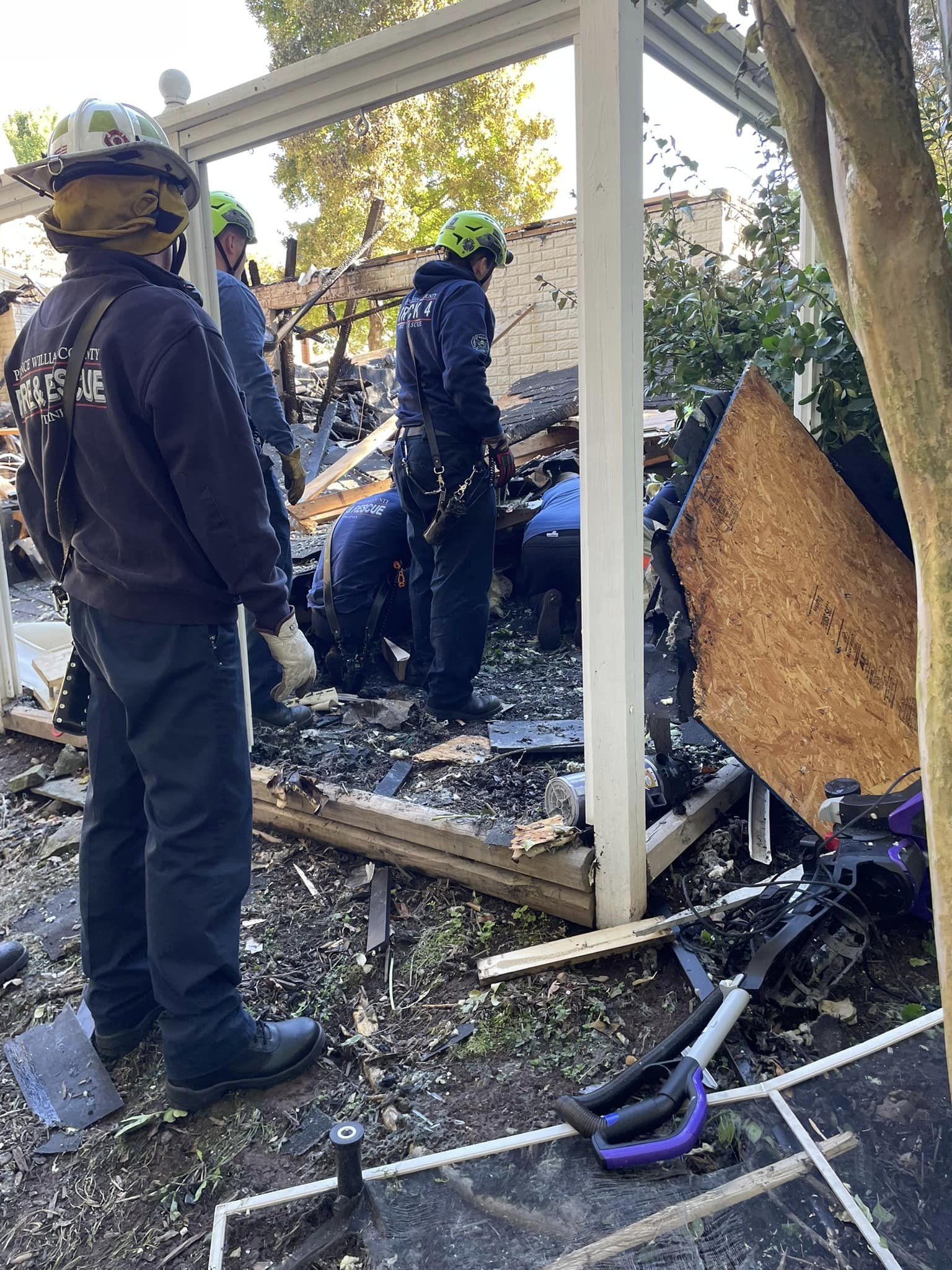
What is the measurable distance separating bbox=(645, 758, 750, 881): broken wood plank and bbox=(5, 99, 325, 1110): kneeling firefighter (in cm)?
118

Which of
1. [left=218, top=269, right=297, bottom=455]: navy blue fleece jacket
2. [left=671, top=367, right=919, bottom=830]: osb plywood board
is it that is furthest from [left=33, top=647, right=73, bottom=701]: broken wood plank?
[left=671, top=367, right=919, bottom=830]: osb plywood board

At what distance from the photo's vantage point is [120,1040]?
7.63 ft

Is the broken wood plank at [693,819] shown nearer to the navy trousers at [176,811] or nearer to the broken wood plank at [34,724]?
the navy trousers at [176,811]

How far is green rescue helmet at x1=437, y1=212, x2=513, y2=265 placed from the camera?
4148 millimetres

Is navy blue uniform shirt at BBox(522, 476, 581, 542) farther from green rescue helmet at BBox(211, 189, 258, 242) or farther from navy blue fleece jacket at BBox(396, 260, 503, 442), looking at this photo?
green rescue helmet at BBox(211, 189, 258, 242)

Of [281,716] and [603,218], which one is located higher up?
[603,218]

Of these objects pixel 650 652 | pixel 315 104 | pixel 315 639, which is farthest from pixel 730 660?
pixel 315 639

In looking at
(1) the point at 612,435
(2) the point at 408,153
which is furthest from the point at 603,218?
(2) the point at 408,153

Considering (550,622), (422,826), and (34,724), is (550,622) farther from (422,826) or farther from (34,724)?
(34,724)

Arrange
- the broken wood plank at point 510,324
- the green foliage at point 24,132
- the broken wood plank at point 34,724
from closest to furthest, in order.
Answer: the broken wood plank at point 34,724 < the broken wood plank at point 510,324 < the green foliage at point 24,132

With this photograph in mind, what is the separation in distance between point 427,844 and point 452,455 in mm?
1999

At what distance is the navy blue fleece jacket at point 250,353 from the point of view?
13.7ft

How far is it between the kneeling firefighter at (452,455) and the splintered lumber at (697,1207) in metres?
Result: 2.75

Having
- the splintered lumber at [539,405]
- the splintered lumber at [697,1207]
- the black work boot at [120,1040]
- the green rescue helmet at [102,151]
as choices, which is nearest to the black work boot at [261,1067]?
the black work boot at [120,1040]
